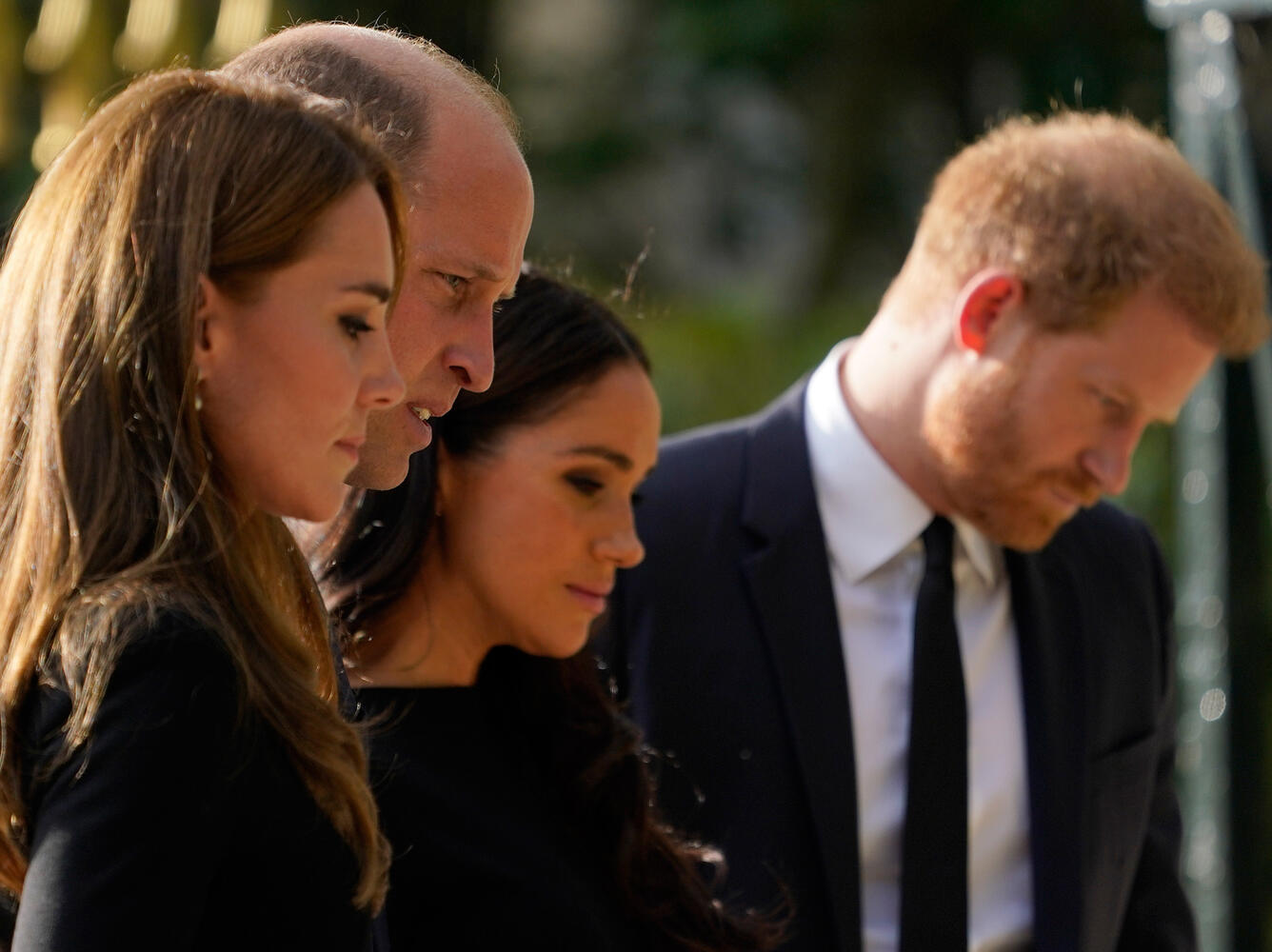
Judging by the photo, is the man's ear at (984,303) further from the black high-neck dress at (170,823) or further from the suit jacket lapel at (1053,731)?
the black high-neck dress at (170,823)

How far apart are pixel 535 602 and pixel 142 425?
98cm

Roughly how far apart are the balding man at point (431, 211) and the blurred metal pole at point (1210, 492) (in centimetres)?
240

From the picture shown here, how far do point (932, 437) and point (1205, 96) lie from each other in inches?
58.0

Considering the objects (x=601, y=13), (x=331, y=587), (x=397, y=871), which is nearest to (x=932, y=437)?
(x=331, y=587)

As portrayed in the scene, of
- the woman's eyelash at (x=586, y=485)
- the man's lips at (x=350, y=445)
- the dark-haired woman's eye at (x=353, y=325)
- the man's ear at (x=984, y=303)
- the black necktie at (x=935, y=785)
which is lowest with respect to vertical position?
the black necktie at (x=935, y=785)

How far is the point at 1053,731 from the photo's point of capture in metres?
2.62

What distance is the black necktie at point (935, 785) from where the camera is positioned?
8.00 feet

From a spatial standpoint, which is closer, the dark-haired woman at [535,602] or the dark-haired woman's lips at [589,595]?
the dark-haired woman at [535,602]

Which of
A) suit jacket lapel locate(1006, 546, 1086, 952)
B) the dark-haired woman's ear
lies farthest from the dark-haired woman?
the dark-haired woman's ear

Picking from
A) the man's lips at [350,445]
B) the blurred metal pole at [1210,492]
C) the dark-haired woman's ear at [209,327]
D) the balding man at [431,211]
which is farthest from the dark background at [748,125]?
the dark-haired woman's ear at [209,327]

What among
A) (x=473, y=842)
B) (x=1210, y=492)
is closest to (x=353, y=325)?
(x=473, y=842)

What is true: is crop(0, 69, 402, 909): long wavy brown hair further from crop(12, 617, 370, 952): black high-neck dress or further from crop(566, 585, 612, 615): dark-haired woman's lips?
crop(566, 585, 612, 615): dark-haired woman's lips

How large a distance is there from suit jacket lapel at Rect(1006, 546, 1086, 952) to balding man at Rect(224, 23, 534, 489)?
130cm

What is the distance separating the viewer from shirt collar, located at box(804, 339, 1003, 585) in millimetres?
2668
